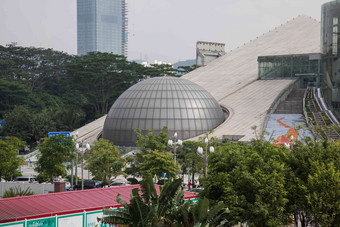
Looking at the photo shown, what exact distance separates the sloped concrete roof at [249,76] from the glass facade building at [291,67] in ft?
7.06

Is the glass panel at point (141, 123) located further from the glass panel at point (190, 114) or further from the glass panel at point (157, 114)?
the glass panel at point (190, 114)

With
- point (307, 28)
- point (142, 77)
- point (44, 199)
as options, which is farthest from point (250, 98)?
point (44, 199)

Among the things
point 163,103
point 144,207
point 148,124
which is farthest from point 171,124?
point 144,207

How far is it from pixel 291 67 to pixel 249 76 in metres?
6.37

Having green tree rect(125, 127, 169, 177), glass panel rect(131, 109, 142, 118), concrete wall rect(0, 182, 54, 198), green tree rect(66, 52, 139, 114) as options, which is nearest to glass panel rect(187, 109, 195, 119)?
glass panel rect(131, 109, 142, 118)

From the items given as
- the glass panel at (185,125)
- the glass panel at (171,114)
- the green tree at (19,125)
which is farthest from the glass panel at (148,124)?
the green tree at (19,125)

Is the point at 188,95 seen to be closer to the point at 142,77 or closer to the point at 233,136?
the point at 233,136

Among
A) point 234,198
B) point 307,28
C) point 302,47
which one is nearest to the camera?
point 234,198

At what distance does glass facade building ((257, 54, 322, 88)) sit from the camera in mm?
77688

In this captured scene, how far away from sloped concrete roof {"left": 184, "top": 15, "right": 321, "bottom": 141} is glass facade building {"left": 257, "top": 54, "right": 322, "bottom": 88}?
7.06ft

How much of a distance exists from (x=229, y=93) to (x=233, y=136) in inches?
680

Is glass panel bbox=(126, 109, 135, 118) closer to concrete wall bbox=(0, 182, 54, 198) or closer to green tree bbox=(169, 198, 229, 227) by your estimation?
concrete wall bbox=(0, 182, 54, 198)

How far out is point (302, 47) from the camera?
84.5 metres

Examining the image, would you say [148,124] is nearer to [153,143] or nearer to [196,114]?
[196,114]
